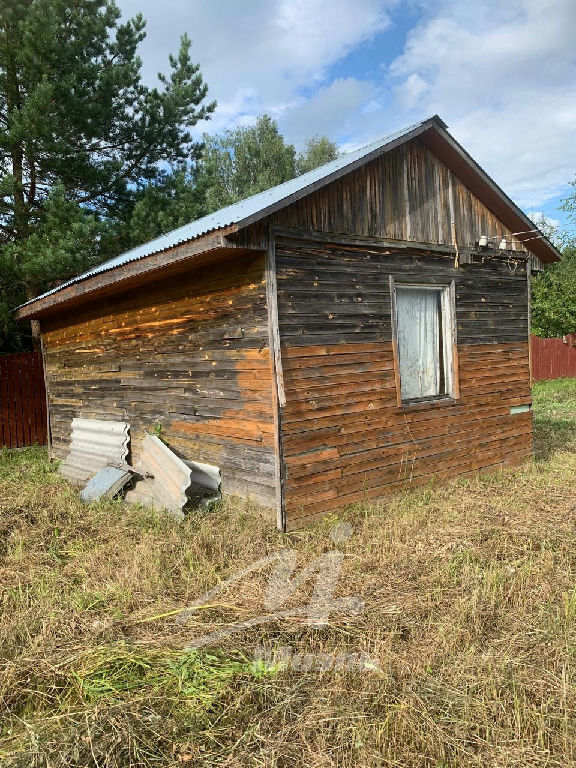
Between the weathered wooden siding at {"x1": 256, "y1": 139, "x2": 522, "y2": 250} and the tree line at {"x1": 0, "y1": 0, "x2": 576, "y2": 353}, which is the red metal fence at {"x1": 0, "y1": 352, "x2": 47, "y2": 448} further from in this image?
the weathered wooden siding at {"x1": 256, "y1": 139, "x2": 522, "y2": 250}

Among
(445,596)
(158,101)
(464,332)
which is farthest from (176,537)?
(158,101)

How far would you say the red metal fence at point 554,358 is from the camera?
76.6 feet

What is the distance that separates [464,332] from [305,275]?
281 cm

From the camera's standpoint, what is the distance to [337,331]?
612cm

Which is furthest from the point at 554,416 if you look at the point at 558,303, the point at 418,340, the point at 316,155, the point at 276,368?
the point at 316,155

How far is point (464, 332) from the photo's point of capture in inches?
299

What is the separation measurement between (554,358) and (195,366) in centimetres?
2114

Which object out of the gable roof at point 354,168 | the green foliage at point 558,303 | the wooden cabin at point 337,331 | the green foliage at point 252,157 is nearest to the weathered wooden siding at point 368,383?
the wooden cabin at point 337,331

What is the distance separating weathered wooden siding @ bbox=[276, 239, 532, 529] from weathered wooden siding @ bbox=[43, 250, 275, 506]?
334 millimetres

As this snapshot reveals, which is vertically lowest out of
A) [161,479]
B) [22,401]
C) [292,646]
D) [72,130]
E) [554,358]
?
[292,646]

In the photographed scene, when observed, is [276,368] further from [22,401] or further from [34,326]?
[22,401]

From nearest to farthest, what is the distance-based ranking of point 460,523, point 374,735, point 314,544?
point 374,735 → point 314,544 → point 460,523

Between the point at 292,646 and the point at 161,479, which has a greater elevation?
the point at 161,479

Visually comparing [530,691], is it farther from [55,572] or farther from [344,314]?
[344,314]
